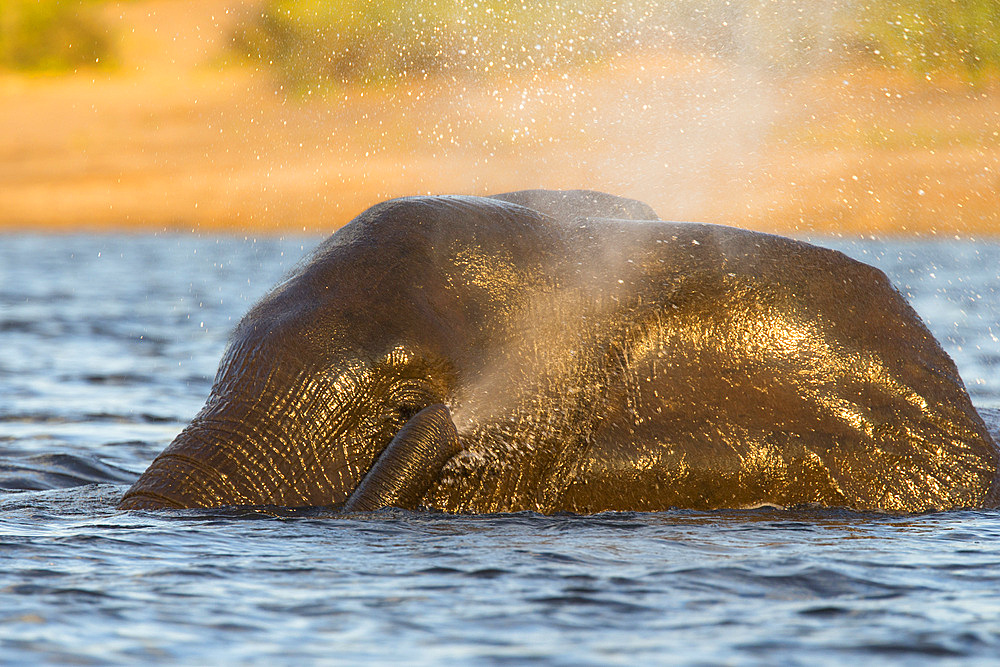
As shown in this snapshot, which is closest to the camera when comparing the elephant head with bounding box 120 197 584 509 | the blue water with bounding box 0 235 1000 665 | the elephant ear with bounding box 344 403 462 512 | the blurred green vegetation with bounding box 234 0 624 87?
the blue water with bounding box 0 235 1000 665

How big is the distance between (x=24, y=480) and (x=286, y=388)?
8.95 ft

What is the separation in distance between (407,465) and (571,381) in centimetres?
93

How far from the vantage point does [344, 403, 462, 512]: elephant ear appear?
5766 millimetres

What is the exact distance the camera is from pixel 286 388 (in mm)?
5906

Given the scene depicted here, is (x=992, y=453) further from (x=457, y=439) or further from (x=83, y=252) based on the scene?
(x=83, y=252)

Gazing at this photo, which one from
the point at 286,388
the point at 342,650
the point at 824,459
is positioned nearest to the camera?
the point at 342,650

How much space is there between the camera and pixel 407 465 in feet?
18.9

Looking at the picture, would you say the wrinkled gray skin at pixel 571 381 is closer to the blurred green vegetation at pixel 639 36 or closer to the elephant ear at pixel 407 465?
the elephant ear at pixel 407 465

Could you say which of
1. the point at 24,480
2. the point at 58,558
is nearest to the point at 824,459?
the point at 58,558

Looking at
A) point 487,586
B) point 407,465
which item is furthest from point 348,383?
point 487,586

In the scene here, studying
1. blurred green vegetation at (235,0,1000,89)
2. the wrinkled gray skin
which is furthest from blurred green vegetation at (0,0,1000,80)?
the wrinkled gray skin

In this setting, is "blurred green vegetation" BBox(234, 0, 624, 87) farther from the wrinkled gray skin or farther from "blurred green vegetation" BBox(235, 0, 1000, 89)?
the wrinkled gray skin

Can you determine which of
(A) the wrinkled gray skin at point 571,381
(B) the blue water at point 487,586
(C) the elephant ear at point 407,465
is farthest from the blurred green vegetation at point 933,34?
(C) the elephant ear at point 407,465

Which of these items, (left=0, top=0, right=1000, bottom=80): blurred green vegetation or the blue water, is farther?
Answer: (left=0, top=0, right=1000, bottom=80): blurred green vegetation
